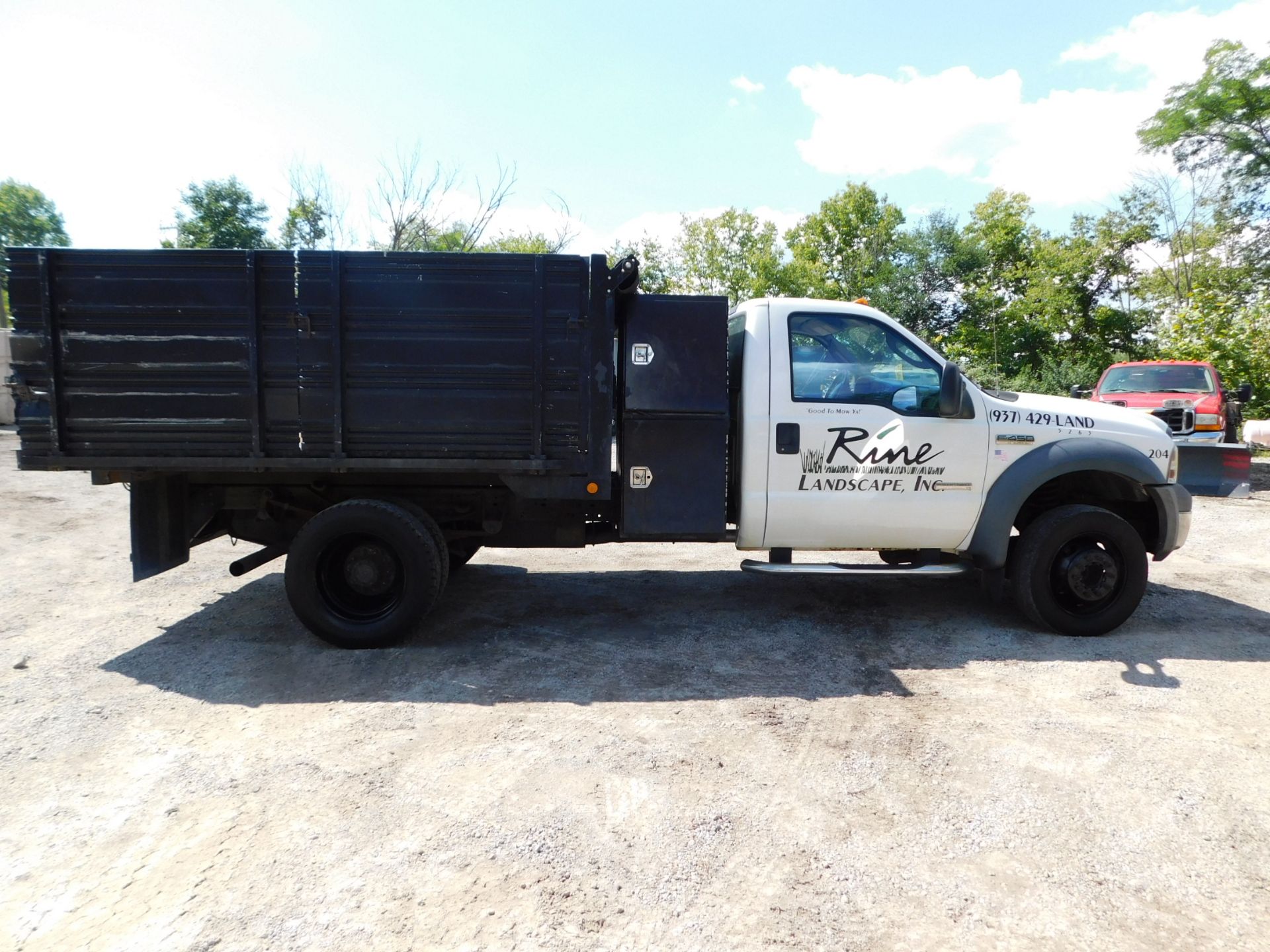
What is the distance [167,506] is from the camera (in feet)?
17.0

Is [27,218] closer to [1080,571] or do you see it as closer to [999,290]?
[999,290]

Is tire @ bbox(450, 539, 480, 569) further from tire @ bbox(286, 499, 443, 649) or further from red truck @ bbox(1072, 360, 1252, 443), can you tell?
red truck @ bbox(1072, 360, 1252, 443)

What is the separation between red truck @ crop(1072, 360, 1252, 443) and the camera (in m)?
12.2

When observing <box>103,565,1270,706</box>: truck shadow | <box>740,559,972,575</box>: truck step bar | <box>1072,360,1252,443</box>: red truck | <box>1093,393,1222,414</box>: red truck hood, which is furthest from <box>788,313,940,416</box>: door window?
<box>1093,393,1222,414</box>: red truck hood

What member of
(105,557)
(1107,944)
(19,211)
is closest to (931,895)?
(1107,944)

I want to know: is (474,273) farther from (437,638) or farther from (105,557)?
(105,557)

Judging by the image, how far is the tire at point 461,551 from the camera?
5.84 m

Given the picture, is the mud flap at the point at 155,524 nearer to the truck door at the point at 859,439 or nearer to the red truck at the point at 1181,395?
the truck door at the point at 859,439

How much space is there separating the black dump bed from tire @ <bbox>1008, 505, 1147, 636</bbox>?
327cm

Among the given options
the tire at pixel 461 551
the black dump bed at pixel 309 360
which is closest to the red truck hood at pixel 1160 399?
the tire at pixel 461 551

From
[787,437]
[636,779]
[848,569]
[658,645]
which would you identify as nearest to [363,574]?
[658,645]

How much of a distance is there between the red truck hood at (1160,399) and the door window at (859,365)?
915 centimetres

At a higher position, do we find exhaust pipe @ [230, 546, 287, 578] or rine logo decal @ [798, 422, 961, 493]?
rine logo decal @ [798, 422, 961, 493]

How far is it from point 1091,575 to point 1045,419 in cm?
114
